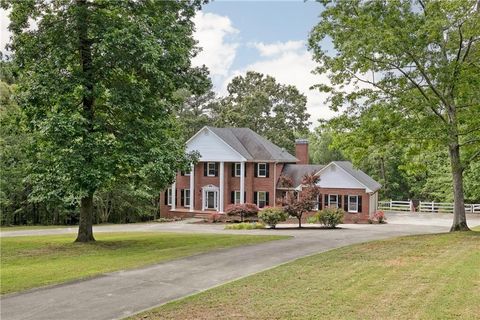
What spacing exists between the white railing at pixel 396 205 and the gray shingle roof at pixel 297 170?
11.5 m

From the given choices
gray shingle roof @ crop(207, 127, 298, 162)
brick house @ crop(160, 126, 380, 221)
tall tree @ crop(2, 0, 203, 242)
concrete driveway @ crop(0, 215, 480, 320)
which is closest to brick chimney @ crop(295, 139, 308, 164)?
brick house @ crop(160, 126, 380, 221)

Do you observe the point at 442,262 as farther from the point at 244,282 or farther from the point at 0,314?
the point at 0,314

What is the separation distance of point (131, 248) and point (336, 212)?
54.2ft

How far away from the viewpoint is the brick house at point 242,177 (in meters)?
40.4

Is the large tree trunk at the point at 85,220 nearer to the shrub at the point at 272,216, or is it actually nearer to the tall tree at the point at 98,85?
the tall tree at the point at 98,85

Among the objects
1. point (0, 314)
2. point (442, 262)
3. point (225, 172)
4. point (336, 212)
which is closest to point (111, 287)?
point (0, 314)

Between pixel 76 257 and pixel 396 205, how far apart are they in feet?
134

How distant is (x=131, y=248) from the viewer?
1795 centimetres

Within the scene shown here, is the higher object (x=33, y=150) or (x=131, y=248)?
(x=33, y=150)

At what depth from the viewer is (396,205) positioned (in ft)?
164

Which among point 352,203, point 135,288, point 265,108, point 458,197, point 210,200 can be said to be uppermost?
point 265,108

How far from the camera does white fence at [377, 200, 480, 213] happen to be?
46.2 meters

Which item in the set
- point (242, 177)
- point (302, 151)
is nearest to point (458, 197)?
point (242, 177)

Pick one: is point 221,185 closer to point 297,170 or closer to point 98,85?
point 297,170
